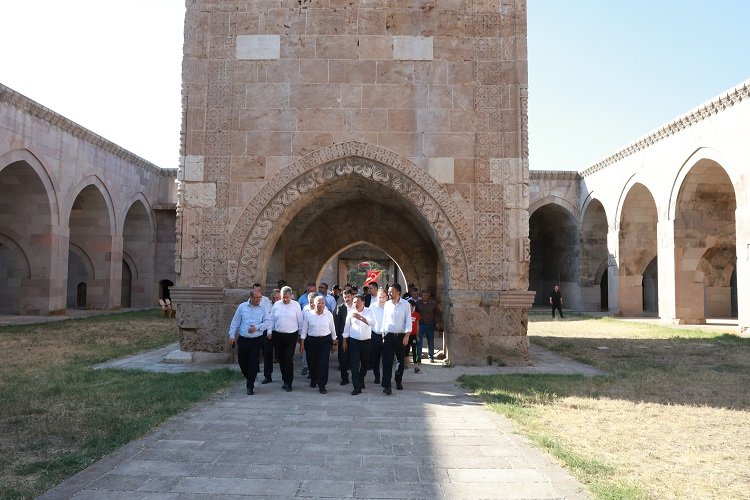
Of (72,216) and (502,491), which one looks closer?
(502,491)

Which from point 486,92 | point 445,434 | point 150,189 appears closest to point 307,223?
point 486,92

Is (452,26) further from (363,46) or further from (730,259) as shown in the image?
(730,259)

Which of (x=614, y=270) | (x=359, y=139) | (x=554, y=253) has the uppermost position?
(x=359, y=139)

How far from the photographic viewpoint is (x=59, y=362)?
8195 mm

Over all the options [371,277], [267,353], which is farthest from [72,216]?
[267,353]

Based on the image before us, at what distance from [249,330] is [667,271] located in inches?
592

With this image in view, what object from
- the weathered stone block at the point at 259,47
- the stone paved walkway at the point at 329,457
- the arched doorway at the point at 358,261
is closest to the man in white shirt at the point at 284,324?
the stone paved walkway at the point at 329,457

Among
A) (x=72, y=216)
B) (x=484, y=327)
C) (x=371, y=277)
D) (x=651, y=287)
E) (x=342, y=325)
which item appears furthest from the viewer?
(x=651, y=287)

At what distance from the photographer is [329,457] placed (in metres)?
3.98

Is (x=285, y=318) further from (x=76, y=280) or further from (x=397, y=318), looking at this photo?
(x=76, y=280)

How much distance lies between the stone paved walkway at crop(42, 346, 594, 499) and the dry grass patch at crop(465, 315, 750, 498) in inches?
12.4

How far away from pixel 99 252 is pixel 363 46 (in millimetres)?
16070

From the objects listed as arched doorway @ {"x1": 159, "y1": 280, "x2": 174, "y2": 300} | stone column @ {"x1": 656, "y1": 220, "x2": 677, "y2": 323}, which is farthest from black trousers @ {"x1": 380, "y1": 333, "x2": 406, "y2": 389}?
arched doorway @ {"x1": 159, "y1": 280, "x2": 174, "y2": 300}

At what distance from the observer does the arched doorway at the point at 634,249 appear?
808 inches
